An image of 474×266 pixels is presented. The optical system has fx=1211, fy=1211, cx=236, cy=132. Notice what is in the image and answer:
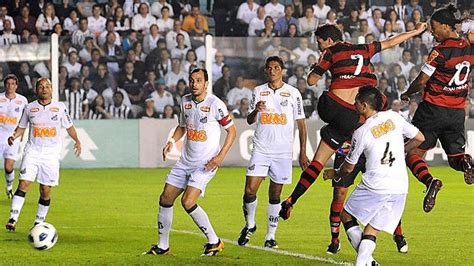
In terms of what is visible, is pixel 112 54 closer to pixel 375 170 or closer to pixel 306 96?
pixel 306 96

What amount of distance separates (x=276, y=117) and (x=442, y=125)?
70.7 inches

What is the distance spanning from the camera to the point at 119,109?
25656mm

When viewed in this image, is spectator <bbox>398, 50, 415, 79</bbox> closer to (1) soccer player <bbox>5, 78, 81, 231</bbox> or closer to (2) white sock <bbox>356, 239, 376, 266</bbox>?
(1) soccer player <bbox>5, 78, 81, 231</bbox>

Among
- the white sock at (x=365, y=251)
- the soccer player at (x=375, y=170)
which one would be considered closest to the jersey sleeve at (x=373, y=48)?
the soccer player at (x=375, y=170)

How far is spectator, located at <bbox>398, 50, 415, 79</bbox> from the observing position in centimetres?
2589

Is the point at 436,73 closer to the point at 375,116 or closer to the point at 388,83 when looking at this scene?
the point at 375,116

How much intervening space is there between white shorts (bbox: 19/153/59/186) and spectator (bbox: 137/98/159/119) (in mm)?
10637

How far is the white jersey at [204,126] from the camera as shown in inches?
480

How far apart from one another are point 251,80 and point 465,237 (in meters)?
12.3

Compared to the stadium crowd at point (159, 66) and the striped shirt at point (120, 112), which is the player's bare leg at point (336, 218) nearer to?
the stadium crowd at point (159, 66)

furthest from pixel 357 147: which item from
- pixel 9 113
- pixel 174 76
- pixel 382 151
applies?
pixel 174 76

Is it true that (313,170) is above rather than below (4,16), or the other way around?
above

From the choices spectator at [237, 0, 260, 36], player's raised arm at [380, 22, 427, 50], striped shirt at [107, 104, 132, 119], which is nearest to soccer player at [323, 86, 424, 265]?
player's raised arm at [380, 22, 427, 50]

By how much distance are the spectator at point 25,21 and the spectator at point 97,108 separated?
308 cm
